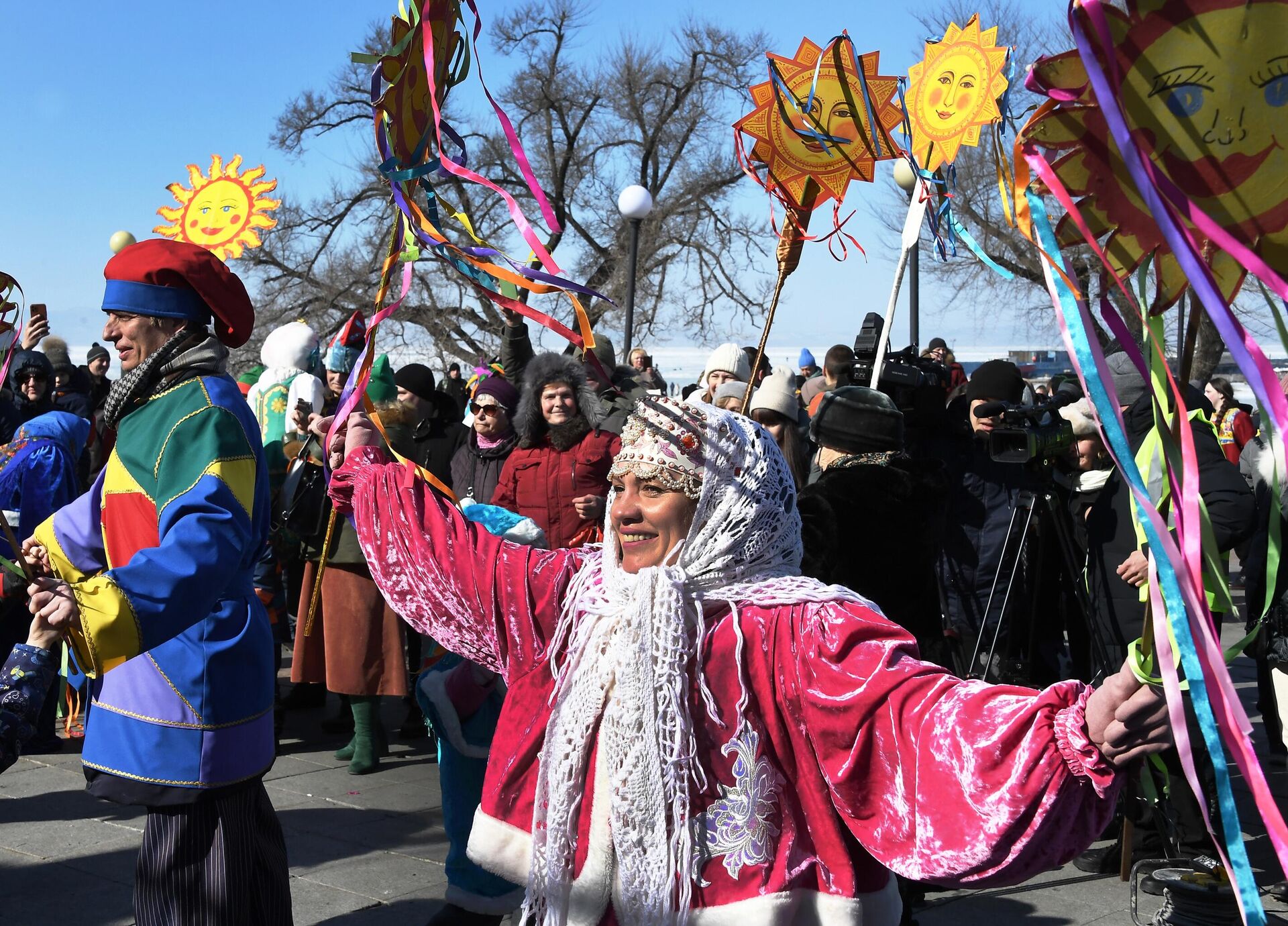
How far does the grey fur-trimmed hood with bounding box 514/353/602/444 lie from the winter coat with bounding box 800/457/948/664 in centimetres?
184

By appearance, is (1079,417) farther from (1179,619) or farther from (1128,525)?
(1179,619)

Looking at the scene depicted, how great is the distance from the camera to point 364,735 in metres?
6.05

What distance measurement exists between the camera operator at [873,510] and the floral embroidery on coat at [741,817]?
176 cm

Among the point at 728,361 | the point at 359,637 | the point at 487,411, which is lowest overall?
the point at 359,637

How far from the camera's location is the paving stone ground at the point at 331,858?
4.36 meters

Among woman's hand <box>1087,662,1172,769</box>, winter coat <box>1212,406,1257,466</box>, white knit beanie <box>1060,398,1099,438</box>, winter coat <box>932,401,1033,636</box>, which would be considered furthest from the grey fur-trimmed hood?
winter coat <box>1212,406,1257,466</box>

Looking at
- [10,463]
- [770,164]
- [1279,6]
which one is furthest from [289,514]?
[1279,6]

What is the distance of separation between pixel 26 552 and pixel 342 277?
21.1m

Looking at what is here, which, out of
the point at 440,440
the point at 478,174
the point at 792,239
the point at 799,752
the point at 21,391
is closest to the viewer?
the point at 799,752

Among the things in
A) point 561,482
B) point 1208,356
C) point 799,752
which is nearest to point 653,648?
point 799,752

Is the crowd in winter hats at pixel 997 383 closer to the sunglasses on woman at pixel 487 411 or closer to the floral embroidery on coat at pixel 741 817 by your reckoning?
the sunglasses on woman at pixel 487 411

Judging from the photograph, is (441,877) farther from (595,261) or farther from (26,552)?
(595,261)

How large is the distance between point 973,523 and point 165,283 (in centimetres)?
339

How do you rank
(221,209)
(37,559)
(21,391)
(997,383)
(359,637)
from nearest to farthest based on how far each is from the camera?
1. (37,559)
2. (221,209)
3. (997,383)
4. (359,637)
5. (21,391)
